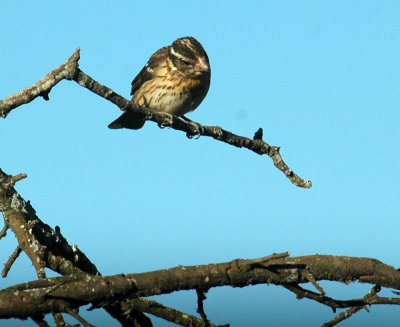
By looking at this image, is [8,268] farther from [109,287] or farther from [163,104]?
[163,104]

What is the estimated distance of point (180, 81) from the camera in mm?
9938

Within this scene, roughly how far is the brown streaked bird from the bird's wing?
0.07m

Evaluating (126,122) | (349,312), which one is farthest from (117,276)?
(126,122)

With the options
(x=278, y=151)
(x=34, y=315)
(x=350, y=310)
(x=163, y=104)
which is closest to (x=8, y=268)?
(x=34, y=315)

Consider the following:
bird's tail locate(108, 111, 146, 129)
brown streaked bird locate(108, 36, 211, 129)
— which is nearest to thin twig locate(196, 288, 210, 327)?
brown streaked bird locate(108, 36, 211, 129)

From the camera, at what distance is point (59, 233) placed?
523 centimetres

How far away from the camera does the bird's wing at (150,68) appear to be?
1043 centimetres

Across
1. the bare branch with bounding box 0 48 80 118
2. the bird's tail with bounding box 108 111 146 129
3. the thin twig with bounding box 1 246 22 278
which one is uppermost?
the bird's tail with bounding box 108 111 146 129

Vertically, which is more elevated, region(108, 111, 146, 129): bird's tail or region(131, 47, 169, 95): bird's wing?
region(131, 47, 169, 95): bird's wing

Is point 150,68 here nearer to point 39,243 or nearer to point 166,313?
point 39,243

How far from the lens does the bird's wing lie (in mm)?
10430

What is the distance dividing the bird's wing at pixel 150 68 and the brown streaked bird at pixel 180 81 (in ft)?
0.24

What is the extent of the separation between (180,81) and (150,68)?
2.66 feet

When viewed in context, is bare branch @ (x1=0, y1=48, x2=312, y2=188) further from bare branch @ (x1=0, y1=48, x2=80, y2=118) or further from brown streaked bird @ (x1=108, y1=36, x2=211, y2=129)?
brown streaked bird @ (x1=108, y1=36, x2=211, y2=129)
